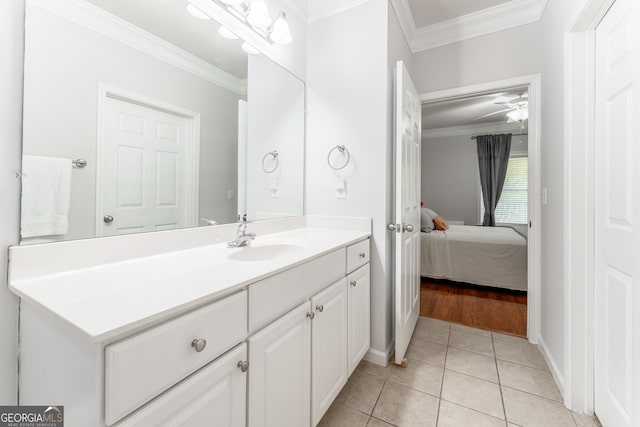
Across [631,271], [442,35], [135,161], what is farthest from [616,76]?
[135,161]

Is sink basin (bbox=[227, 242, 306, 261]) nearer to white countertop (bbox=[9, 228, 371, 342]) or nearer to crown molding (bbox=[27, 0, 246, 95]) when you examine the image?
white countertop (bbox=[9, 228, 371, 342])

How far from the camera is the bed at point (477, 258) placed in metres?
3.07

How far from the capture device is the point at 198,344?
664 mm

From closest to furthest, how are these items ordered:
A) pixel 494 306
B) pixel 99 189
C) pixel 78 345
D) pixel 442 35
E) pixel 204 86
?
pixel 78 345, pixel 99 189, pixel 204 86, pixel 442 35, pixel 494 306

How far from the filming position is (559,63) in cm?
158

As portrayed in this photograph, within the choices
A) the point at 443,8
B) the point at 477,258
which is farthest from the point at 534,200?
the point at 443,8

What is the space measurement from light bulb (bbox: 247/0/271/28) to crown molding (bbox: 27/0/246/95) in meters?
0.38

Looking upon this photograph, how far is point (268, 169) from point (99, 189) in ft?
3.20

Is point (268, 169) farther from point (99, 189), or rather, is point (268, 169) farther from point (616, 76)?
point (616, 76)

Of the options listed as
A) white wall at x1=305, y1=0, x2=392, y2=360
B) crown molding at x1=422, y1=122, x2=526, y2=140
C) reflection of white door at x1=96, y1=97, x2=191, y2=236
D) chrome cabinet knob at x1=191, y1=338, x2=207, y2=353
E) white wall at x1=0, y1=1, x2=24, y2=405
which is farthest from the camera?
crown molding at x1=422, y1=122, x2=526, y2=140

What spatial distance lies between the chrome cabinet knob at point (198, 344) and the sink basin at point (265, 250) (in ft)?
2.07

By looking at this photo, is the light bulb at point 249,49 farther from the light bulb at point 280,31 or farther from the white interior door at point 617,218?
the white interior door at point 617,218

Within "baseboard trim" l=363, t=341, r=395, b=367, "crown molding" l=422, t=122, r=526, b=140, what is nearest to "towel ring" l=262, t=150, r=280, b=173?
"baseboard trim" l=363, t=341, r=395, b=367

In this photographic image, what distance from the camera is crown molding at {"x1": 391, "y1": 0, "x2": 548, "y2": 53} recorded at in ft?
6.74
